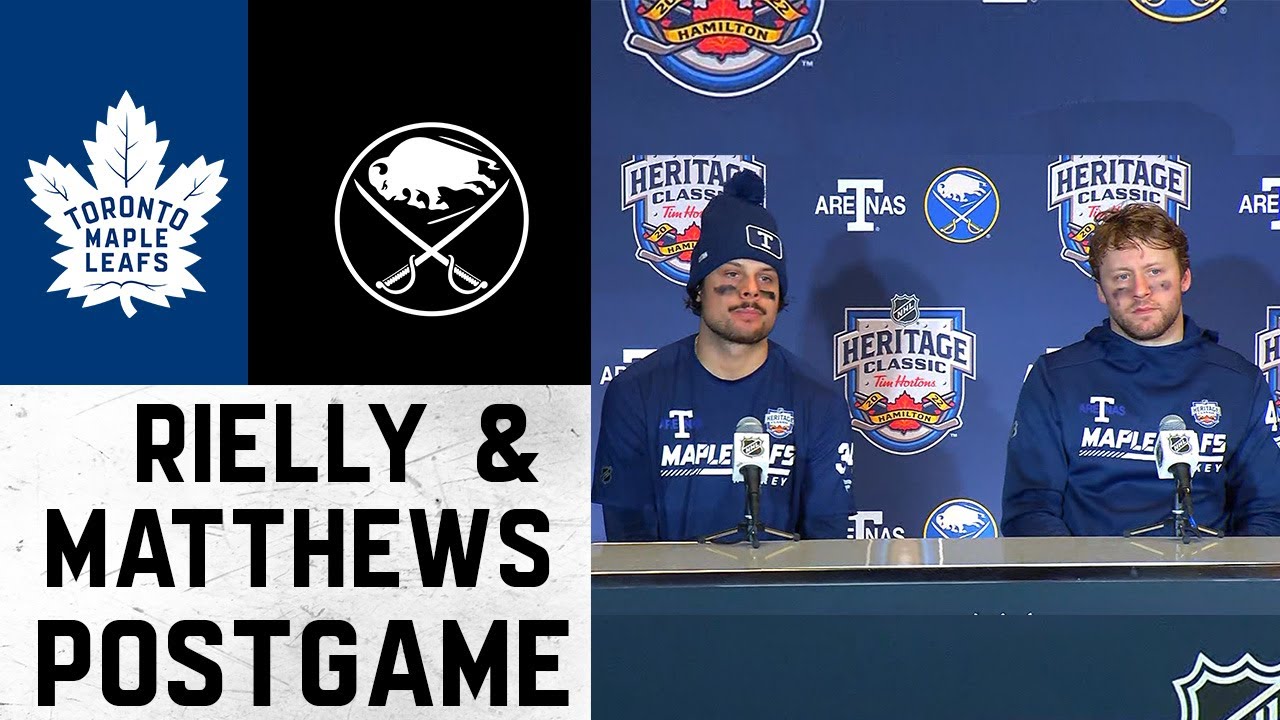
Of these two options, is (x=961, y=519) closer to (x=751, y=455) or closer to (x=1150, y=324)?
(x=1150, y=324)

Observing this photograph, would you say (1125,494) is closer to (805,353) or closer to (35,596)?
(805,353)

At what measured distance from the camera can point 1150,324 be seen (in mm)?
3742

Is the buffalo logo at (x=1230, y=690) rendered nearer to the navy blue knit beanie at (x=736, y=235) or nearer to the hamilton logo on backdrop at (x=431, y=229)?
the hamilton logo on backdrop at (x=431, y=229)

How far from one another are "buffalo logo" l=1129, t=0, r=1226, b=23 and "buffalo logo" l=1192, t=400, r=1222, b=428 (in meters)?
1.22

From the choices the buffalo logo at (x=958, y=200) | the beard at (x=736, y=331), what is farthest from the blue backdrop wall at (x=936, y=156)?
the beard at (x=736, y=331)

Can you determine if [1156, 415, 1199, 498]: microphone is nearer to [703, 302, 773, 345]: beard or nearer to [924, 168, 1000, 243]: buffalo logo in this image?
[703, 302, 773, 345]: beard

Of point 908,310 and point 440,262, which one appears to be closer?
point 440,262

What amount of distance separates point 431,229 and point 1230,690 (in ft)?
5.00

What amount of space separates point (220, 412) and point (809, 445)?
84.5 inches

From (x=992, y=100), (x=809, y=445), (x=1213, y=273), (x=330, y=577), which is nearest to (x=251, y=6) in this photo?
(x=330, y=577)

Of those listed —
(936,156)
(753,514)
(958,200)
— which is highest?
(936,156)

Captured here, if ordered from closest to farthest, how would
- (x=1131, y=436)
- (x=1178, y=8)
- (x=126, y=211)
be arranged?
(x=126, y=211), (x=1131, y=436), (x=1178, y=8)

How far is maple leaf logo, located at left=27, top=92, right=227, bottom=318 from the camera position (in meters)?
1.88

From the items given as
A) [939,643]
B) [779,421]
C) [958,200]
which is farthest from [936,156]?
[939,643]
